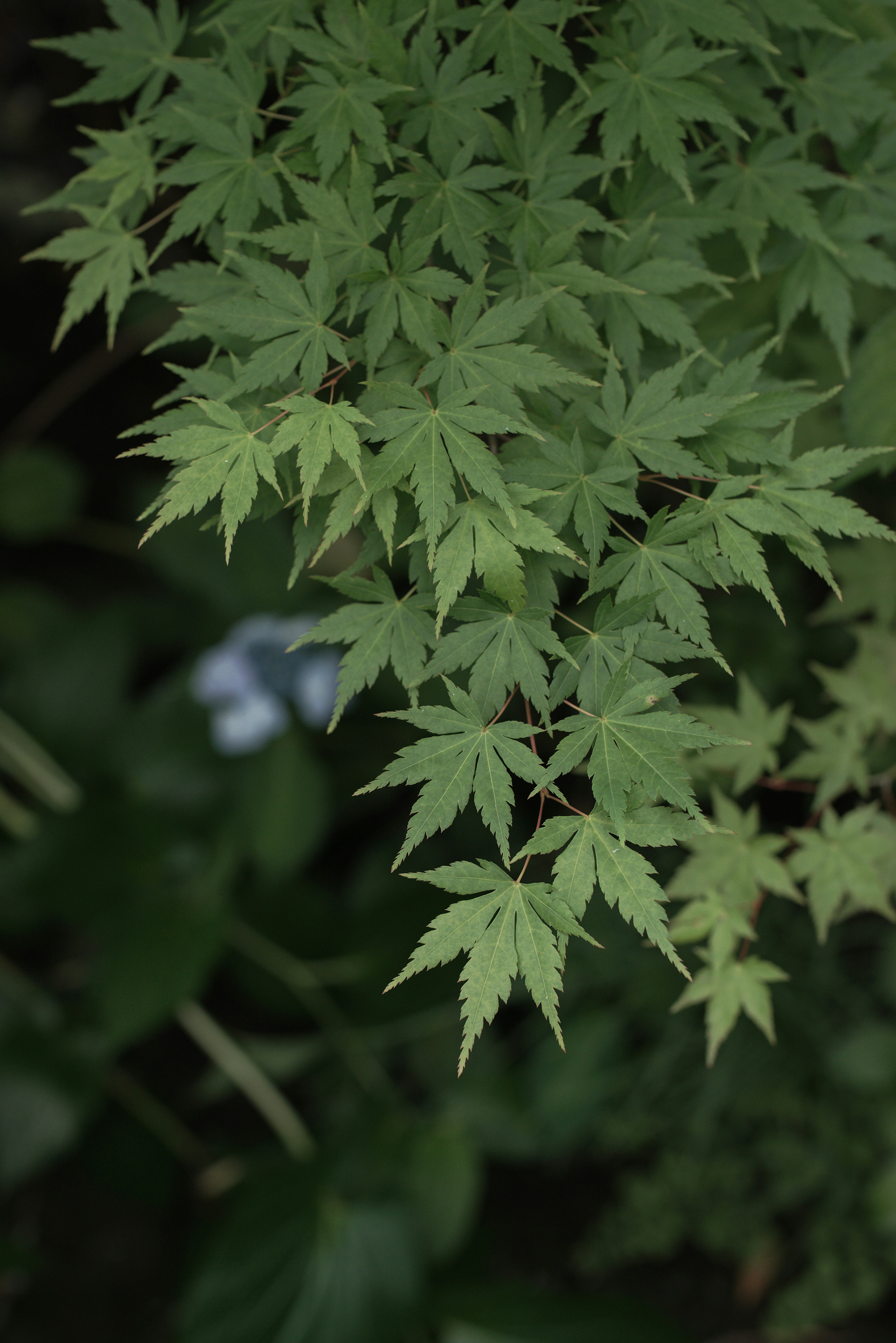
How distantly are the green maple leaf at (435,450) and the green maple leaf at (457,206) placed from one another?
97mm

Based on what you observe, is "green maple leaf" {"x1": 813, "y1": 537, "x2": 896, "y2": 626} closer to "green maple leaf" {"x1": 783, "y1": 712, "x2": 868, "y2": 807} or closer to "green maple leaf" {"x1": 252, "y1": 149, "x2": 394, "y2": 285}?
"green maple leaf" {"x1": 783, "y1": 712, "x2": 868, "y2": 807}

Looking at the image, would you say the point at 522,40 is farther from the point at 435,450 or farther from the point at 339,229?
the point at 435,450

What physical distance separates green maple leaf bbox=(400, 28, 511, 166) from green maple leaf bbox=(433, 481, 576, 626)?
0.70 feet

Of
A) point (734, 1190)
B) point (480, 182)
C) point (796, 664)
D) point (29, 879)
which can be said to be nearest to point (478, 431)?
point (480, 182)

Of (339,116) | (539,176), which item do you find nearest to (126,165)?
(339,116)

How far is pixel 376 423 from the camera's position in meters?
0.48

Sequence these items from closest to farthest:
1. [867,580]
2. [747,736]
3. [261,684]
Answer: [747,736], [867,580], [261,684]

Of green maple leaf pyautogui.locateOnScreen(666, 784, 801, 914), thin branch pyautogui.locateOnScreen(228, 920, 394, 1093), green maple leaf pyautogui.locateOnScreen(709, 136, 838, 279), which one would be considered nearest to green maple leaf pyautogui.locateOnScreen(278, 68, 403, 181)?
green maple leaf pyautogui.locateOnScreen(709, 136, 838, 279)

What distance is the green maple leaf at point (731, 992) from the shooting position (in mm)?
633

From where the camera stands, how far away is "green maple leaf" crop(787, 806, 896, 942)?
0.67 meters

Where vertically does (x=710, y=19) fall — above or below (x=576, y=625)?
above

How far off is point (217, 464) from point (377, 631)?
0.40ft

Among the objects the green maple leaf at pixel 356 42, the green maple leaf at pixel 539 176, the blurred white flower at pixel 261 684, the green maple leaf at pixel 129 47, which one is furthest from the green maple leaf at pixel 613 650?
the blurred white flower at pixel 261 684

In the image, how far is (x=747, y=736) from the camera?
2.39 ft
